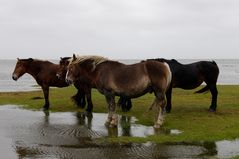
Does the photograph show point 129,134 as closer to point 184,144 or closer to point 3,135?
point 184,144

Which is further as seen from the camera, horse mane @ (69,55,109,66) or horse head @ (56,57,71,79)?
horse head @ (56,57,71,79)

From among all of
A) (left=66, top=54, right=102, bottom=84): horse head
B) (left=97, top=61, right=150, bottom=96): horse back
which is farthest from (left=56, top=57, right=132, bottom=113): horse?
(left=97, top=61, right=150, bottom=96): horse back

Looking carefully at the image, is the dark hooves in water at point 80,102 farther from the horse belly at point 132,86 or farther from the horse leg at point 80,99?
the horse belly at point 132,86

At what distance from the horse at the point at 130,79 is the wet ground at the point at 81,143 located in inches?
35.3

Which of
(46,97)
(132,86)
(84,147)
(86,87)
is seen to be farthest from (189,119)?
(46,97)

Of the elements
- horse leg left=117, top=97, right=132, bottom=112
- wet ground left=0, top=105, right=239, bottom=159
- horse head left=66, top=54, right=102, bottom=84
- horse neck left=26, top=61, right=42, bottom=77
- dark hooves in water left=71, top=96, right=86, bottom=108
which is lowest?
dark hooves in water left=71, top=96, right=86, bottom=108

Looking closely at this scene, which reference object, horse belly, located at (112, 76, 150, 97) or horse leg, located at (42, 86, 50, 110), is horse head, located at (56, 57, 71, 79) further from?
horse belly, located at (112, 76, 150, 97)

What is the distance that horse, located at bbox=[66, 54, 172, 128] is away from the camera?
11488 mm

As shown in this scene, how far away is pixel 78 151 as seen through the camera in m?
8.72

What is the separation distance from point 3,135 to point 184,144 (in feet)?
15.7

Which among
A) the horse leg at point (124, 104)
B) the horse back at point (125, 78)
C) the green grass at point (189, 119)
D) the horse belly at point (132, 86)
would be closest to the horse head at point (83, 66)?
the horse back at point (125, 78)

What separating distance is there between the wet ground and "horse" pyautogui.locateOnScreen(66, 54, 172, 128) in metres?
0.90

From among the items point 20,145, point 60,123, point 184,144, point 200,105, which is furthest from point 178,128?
point 200,105

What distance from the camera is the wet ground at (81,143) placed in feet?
27.8
